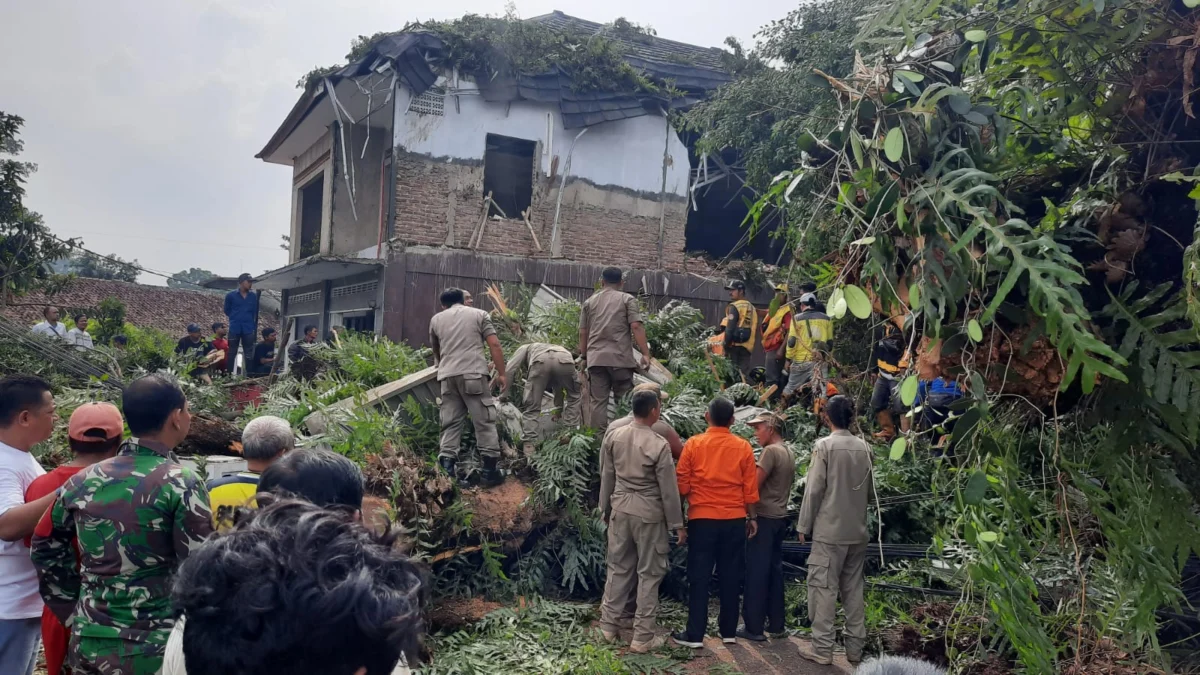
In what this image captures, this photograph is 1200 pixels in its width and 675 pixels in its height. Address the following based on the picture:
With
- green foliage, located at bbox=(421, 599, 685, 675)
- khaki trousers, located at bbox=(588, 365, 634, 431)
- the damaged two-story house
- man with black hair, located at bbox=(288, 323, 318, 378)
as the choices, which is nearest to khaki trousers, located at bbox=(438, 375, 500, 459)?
khaki trousers, located at bbox=(588, 365, 634, 431)

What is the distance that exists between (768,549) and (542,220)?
31.5 ft

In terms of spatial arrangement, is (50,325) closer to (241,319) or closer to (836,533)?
(241,319)

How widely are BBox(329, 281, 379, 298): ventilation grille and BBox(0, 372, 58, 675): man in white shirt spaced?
10320 millimetres

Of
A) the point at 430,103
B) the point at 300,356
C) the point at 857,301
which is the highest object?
the point at 430,103

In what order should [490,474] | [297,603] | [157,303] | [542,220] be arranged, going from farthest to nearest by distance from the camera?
[157,303] < [542,220] < [490,474] < [297,603]

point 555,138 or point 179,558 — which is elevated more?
point 555,138

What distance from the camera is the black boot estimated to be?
7.41m

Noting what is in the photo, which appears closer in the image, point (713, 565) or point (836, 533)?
point (836, 533)

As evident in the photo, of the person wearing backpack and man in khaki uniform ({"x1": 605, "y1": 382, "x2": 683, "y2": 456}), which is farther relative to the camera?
the person wearing backpack

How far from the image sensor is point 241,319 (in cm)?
1378

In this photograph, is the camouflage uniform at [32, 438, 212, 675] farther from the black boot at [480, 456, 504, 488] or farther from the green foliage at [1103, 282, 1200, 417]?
the black boot at [480, 456, 504, 488]

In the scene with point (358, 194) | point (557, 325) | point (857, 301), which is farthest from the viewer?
point (358, 194)

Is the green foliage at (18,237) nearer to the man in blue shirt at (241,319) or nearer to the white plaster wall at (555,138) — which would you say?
the man in blue shirt at (241,319)

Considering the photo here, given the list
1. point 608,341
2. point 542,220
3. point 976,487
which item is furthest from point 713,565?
point 542,220
